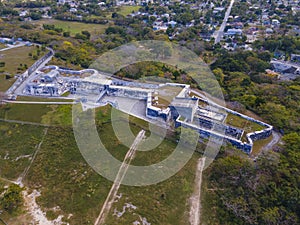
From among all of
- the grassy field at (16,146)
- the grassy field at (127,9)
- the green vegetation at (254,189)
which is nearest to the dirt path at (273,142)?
the green vegetation at (254,189)

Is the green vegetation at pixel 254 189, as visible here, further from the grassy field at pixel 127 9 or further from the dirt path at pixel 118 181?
the grassy field at pixel 127 9

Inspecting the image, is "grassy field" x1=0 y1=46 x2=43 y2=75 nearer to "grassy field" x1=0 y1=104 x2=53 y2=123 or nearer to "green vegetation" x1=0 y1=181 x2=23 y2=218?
"grassy field" x1=0 y1=104 x2=53 y2=123

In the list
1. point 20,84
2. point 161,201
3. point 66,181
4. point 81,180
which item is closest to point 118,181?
point 81,180

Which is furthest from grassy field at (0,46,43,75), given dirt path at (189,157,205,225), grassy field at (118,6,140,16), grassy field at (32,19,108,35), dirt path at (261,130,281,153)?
grassy field at (118,6,140,16)

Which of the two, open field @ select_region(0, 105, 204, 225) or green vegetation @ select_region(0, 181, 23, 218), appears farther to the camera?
open field @ select_region(0, 105, 204, 225)

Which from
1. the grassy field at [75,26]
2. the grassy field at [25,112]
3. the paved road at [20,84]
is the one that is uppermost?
the paved road at [20,84]

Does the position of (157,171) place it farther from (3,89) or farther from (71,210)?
(3,89)

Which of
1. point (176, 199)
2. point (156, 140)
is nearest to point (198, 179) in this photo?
point (176, 199)
